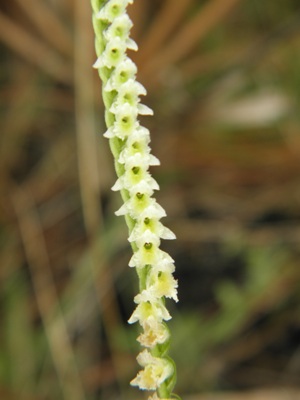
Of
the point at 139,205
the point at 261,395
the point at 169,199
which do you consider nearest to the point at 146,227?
the point at 139,205

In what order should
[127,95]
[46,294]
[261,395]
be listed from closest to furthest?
[127,95]
[261,395]
[46,294]

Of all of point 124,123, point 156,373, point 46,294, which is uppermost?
point 46,294

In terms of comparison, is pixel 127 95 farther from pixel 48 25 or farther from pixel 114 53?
pixel 48 25

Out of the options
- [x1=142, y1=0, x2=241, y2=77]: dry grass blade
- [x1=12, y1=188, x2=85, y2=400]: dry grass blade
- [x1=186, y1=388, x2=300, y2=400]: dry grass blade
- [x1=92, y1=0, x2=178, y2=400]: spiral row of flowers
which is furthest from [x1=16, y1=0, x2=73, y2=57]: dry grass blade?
[x1=92, y1=0, x2=178, y2=400]: spiral row of flowers

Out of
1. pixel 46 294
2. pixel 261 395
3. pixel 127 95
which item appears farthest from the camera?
pixel 46 294

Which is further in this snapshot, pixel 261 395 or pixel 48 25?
pixel 48 25

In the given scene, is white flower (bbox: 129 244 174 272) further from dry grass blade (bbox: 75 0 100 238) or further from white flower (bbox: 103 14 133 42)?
dry grass blade (bbox: 75 0 100 238)

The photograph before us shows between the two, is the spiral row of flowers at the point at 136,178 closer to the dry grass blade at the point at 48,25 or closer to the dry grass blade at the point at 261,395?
the dry grass blade at the point at 261,395

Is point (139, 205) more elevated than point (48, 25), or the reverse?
point (48, 25)

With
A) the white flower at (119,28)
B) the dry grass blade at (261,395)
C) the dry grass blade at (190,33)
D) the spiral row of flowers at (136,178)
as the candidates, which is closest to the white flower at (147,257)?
the spiral row of flowers at (136,178)
